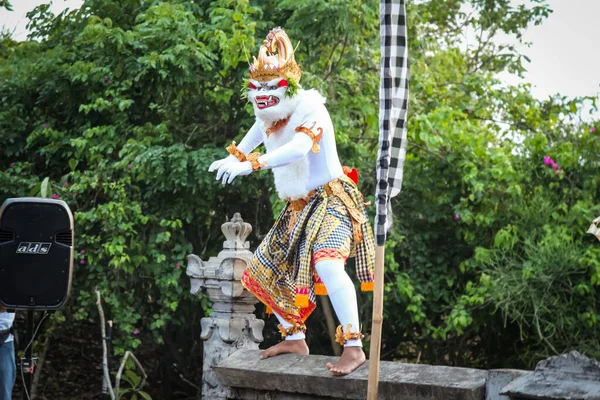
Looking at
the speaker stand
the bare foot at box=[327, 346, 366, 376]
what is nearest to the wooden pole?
the bare foot at box=[327, 346, 366, 376]

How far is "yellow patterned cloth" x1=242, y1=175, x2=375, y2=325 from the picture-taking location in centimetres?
457

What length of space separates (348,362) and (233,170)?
0.98 metres

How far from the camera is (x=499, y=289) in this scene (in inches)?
296

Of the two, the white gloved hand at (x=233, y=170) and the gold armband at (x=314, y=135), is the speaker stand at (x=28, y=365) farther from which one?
the gold armband at (x=314, y=135)

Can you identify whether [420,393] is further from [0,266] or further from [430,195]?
[430,195]

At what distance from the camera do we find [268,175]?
7.75m

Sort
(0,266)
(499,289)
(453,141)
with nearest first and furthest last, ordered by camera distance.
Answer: (0,266) < (499,289) < (453,141)

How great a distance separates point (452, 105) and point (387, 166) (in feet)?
17.0

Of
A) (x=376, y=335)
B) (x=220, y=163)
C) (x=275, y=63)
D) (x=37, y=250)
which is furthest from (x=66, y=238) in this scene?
(x=376, y=335)

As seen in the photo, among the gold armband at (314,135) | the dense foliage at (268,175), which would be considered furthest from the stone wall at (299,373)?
the dense foliage at (268,175)

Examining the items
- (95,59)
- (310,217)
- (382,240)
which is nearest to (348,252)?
(310,217)

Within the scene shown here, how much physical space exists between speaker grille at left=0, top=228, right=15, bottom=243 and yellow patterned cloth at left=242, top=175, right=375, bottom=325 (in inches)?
47.6

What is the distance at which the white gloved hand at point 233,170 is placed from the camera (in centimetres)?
424

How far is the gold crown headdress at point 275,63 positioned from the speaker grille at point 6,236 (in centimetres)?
149
